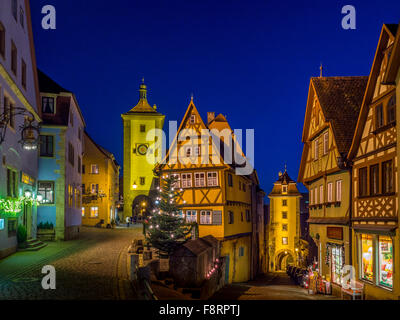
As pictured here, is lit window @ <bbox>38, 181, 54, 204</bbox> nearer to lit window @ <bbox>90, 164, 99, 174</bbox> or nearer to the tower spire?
lit window @ <bbox>90, 164, 99, 174</bbox>

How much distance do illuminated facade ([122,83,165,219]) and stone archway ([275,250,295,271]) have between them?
63.8 feet

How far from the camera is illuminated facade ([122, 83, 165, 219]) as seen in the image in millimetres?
60688

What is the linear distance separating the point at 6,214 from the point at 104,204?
3179 centimetres

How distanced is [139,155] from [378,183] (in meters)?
46.8

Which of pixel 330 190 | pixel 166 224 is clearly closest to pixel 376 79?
pixel 330 190

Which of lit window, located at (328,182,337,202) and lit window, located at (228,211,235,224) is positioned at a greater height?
lit window, located at (328,182,337,202)

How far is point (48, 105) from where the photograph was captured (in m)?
30.9

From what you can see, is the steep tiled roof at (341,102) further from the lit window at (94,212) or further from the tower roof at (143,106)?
the tower roof at (143,106)

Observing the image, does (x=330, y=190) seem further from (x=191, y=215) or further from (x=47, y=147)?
(x=47, y=147)

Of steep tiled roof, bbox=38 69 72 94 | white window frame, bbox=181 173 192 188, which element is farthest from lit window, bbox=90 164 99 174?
white window frame, bbox=181 173 192 188

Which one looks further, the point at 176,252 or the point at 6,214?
the point at 6,214

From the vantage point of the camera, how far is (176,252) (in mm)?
18922
